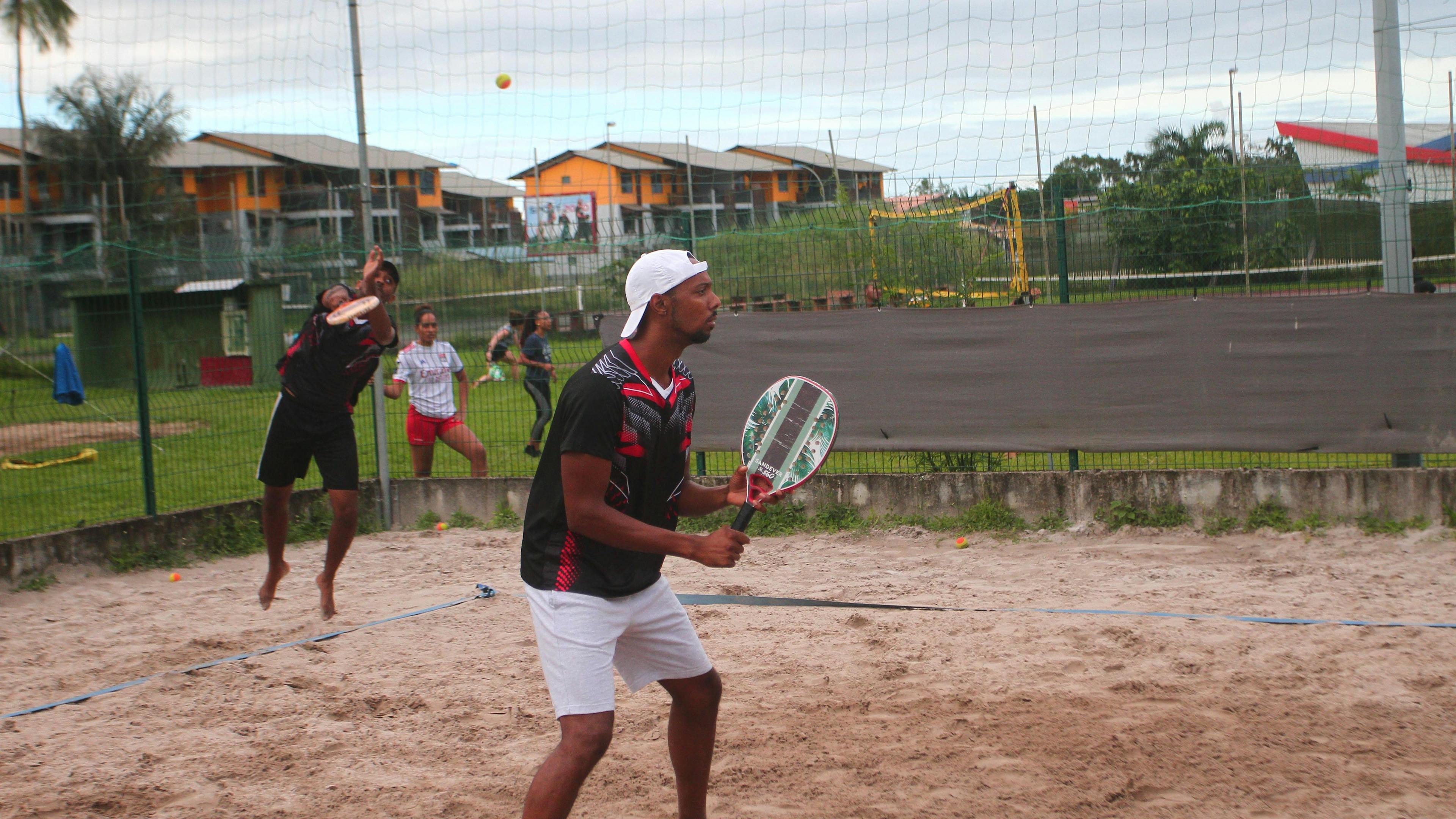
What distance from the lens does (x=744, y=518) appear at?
366 cm

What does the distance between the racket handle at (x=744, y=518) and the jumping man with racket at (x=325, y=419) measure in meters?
3.89

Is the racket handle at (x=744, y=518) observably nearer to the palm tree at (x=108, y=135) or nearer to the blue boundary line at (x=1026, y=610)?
the blue boundary line at (x=1026, y=610)

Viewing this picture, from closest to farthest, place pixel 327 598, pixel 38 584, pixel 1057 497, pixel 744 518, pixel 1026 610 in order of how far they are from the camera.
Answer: pixel 744 518 < pixel 1026 610 < pixel 327 598 < pixel 38 584 < pixel 1057 497

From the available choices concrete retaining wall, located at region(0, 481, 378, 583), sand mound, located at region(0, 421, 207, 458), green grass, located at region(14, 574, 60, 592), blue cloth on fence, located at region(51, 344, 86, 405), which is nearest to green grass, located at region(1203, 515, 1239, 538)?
concrete retaining wall, located at region(0, 481, 378, 583)

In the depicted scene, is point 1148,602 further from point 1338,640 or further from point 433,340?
point 433,340

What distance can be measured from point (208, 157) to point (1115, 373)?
1422 inches

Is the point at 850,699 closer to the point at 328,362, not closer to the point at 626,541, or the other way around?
the point at 626,541

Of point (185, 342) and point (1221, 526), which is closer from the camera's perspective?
point (1221, 526)

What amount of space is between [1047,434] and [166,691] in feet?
21.9

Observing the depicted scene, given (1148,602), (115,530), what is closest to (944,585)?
(1148,602)

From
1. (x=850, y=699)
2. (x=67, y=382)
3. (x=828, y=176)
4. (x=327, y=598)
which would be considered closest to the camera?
(x=850, y=699)

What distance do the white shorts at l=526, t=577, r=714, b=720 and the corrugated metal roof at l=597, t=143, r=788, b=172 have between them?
7495mm

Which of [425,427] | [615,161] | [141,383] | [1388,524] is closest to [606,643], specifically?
[1388,524]

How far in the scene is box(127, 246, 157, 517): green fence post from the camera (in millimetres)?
9445
